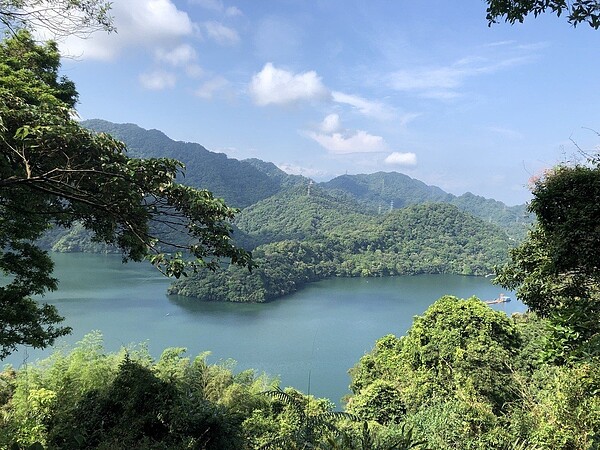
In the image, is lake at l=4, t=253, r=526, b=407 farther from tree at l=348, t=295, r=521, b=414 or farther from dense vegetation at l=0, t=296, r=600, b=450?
dense vegetation at l=0, t=296, r=600, b=450

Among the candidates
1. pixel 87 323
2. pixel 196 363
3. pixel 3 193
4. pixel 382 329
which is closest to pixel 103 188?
pixel 3 193

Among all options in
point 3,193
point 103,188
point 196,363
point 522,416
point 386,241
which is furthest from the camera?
point 386,241

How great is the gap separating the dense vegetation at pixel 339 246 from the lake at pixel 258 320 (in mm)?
2241

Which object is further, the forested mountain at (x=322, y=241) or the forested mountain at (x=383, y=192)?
the forested mountain at (x=383, y=192)

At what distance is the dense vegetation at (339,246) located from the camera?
119 feet

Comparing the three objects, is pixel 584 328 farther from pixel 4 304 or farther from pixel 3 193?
pixel 4 304

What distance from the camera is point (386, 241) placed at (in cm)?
6097

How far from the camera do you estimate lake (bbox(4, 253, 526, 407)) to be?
66.7 ft

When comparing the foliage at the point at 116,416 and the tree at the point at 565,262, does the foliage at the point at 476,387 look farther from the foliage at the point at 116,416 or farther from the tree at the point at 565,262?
the foliage at the point at 116,416

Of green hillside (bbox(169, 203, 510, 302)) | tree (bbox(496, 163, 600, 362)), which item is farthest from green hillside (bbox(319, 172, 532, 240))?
tree (bbox(496, 163, 600, 362))

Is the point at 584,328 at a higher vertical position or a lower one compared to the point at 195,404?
higher

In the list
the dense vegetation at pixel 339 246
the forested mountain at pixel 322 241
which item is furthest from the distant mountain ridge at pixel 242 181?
the dense vegetation at pixel 339 246

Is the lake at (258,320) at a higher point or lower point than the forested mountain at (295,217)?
lower

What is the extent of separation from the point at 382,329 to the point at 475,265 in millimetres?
33164
